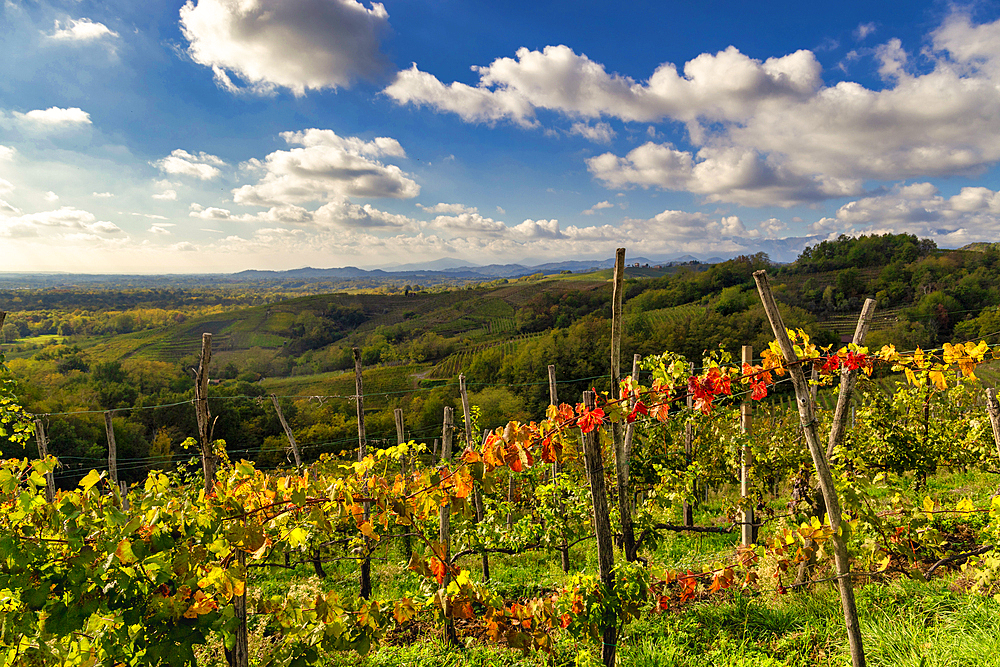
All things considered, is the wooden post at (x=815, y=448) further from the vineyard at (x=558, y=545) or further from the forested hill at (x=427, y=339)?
the forested hill at (x=427, y=339)

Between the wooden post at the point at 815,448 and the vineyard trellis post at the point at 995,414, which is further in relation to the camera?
the vineyard trellis post at the point at 995,414

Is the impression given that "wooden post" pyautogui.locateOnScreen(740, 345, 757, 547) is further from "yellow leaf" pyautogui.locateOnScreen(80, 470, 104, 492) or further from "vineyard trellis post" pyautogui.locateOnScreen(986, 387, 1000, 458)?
"yellow leaf" pyautogui.locateOnScreen(80, 470, 104, 492)

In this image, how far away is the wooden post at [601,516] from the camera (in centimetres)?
253

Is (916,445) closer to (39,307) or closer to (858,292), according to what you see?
(858,292)

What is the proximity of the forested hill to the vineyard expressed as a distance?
2224 centimetres

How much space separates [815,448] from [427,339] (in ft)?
278

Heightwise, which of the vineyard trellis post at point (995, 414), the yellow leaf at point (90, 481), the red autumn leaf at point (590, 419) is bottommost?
the vineyard trellis post at point (995, 414)

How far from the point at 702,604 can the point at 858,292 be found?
84590 mm

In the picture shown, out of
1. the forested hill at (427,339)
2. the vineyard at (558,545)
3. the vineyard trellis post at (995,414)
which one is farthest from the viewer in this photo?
the forested hill at (427,339)

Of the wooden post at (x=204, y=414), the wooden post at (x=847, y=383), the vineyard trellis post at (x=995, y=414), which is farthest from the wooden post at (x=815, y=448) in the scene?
the wooden post at (x=204, y=414)

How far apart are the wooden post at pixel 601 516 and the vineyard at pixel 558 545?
17 millimetres

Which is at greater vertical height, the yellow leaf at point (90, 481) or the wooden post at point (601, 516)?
the yellow leaf at point (90, 481)

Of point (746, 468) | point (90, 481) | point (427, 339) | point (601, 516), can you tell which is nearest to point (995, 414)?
point (746, 468)

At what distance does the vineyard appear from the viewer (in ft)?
5.89
